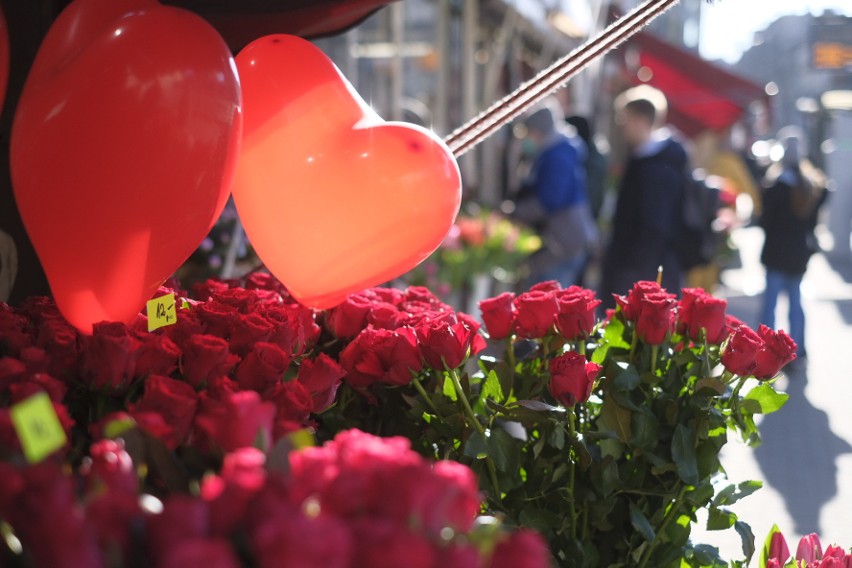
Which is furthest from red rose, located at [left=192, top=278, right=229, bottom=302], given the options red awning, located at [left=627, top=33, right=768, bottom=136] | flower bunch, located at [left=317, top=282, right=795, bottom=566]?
red awning, located at [left=627, top=33, right=768, bottom=136]

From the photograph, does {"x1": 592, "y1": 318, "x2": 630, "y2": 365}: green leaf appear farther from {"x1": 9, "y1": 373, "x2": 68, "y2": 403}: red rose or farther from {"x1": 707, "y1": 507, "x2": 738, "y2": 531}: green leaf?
{"x1": 9, "y1": 373, "x2": 68, "y2": 403}: red rose

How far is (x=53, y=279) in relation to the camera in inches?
55.4

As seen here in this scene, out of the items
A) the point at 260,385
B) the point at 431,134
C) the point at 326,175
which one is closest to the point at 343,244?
the point at 326,175

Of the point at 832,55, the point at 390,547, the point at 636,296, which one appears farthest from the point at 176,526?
the point at 832,55

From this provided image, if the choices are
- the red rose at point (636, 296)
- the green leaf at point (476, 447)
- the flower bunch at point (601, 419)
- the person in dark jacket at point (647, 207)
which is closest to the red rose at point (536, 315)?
the flower bunch at point (601, 419)

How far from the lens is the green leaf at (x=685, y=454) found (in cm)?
148

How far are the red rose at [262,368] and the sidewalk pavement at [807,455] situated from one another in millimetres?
859

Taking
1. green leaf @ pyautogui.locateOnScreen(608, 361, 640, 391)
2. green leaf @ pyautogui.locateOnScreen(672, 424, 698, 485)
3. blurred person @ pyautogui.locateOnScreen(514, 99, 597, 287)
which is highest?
green leaf @ pyautogui.locateOnScreen(608, 361, 640, 391)

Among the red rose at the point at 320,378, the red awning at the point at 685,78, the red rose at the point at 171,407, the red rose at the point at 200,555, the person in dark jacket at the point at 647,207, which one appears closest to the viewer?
the red rose at the point at 200,555

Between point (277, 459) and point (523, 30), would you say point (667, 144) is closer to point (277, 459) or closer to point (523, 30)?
point (523, 30)

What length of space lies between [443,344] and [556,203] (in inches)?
179

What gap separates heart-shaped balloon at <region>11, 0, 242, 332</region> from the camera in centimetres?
132

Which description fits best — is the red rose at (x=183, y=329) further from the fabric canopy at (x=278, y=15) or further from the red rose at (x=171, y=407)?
the fabric canopy at (x=278, y=15)

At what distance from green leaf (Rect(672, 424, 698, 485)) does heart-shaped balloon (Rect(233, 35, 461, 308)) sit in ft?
1.61
